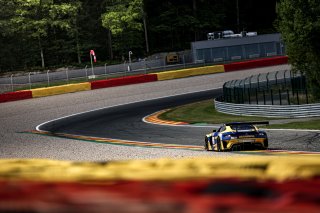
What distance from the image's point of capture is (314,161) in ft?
6.89

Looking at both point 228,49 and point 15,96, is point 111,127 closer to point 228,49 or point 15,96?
point 15,96

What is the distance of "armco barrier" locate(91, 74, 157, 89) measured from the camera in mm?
46366

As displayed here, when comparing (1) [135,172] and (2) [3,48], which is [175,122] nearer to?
(1) [135,172]

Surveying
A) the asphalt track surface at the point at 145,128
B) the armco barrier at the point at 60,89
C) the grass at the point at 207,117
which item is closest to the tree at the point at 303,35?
the grass at the point at 207,117

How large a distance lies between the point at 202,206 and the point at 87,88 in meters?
44.7

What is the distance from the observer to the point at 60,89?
4525 cm

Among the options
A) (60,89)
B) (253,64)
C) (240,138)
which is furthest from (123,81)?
(240,138)

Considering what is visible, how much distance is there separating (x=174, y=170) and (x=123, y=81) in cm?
4554

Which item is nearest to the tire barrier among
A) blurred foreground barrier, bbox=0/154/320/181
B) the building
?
the building

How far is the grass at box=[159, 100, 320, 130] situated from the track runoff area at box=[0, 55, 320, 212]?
23.0 meters

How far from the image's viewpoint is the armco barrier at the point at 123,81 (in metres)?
46.4

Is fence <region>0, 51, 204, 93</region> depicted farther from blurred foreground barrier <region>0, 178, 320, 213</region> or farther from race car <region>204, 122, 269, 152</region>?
blurred foreground barrier <region>0, 178, 320, 213</region>

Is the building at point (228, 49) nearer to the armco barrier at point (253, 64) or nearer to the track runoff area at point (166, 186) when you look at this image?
the armco barrier at point (253, 64)

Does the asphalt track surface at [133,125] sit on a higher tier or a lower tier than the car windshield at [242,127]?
lower
